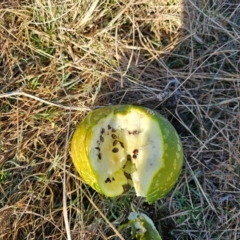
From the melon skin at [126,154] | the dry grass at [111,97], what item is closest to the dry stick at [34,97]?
the dry grass at [111,97]

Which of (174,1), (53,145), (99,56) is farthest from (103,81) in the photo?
(174,1)

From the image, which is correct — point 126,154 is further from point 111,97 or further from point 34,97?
point 34,97

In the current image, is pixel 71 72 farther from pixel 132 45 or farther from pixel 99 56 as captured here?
pixel 132 45

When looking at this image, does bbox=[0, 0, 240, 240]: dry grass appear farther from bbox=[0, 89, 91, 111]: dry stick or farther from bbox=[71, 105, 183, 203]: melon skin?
bbox=[71, 105, 183, 203]: melon skin

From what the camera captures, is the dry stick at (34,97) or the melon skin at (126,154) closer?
the melon skin at (126,154)

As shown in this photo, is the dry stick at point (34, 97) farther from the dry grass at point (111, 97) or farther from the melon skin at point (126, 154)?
the melon skin at point (126, 154)

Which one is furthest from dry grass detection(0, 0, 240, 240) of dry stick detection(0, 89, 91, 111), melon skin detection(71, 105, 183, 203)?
melon skin detection(71, 105, 183, 203)

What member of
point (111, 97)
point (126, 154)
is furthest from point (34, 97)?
point (126, 154)
